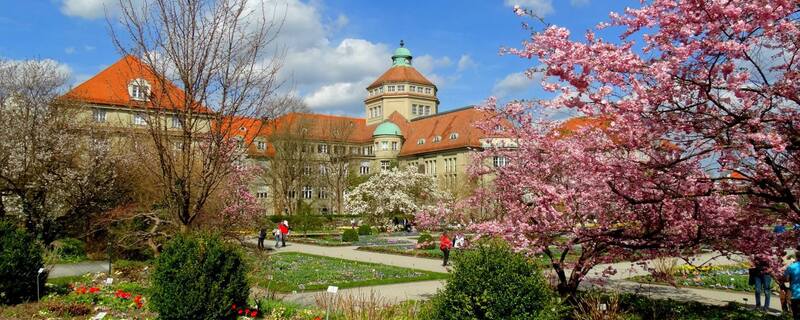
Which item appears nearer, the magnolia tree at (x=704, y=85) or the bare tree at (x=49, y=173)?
the magnolia tree at (x=704, y=85)

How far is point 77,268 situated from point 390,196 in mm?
30811

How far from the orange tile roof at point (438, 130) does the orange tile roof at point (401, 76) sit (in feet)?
26.0

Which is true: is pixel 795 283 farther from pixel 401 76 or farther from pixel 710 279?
pixel 401 76

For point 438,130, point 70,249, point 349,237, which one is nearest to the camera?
point 70,249

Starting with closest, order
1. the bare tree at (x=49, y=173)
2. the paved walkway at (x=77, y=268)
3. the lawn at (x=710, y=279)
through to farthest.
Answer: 1. the lawn at (x=710, y=279)
2. the paved walkway at (x=77, y=268)
3. the bare tree at (x=49, y=173)

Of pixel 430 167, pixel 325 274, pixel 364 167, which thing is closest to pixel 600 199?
pixel 325 274

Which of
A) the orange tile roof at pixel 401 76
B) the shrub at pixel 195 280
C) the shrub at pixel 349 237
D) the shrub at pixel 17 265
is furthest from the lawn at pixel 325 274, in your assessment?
the orange tile roof at pixel 401 76

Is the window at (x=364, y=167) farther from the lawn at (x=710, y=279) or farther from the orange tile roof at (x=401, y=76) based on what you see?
the lawn at (x=710, y=279)

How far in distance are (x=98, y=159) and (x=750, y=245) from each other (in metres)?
20.9

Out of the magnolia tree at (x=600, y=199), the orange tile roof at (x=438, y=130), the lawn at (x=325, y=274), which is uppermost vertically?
the orange tile roof at (x=438, y=130)

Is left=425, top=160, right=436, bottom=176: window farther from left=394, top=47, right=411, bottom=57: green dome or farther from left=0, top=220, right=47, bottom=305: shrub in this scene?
left=0, top=220, right=47, bottom=305: shrub

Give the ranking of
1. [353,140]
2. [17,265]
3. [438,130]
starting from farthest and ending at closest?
[353,140], [438,130], [17,265]

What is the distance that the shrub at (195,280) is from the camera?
8.20 metres

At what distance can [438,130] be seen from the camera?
7038 centimetres
